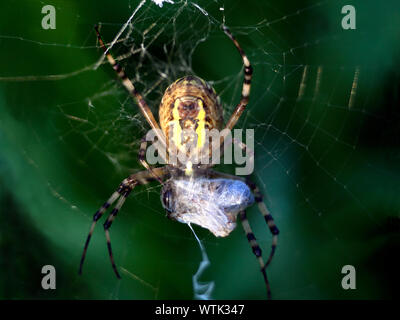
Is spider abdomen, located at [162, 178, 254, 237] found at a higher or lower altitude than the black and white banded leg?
higher

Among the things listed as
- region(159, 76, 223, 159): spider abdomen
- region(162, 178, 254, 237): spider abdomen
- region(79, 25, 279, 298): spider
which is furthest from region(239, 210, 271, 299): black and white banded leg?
region(159, 76, 223, 159): spider abdomen

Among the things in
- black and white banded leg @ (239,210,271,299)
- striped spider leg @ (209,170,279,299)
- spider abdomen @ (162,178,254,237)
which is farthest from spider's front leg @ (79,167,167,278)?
black and white banded leg @ (239,210,271,299)

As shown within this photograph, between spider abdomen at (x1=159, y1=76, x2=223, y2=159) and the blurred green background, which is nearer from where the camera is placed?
the blurred green background

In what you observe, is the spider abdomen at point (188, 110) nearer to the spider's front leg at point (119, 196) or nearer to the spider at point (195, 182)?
the spider at point (195, 182)

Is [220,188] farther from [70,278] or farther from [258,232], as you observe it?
[70,278]

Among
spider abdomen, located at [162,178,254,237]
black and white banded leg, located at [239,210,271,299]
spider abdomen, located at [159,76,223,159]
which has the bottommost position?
black and white banded leg, located at [239,210,271,299]

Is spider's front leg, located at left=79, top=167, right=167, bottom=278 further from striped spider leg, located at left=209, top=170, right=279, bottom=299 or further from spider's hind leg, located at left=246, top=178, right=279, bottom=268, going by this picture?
spider's hind leg, located at left=246, top=178, right=279, bottom=268

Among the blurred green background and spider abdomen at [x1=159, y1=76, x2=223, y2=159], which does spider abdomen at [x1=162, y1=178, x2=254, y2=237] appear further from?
spider abdomen at [x1=159, y1=76, x2=223, y2=159]
